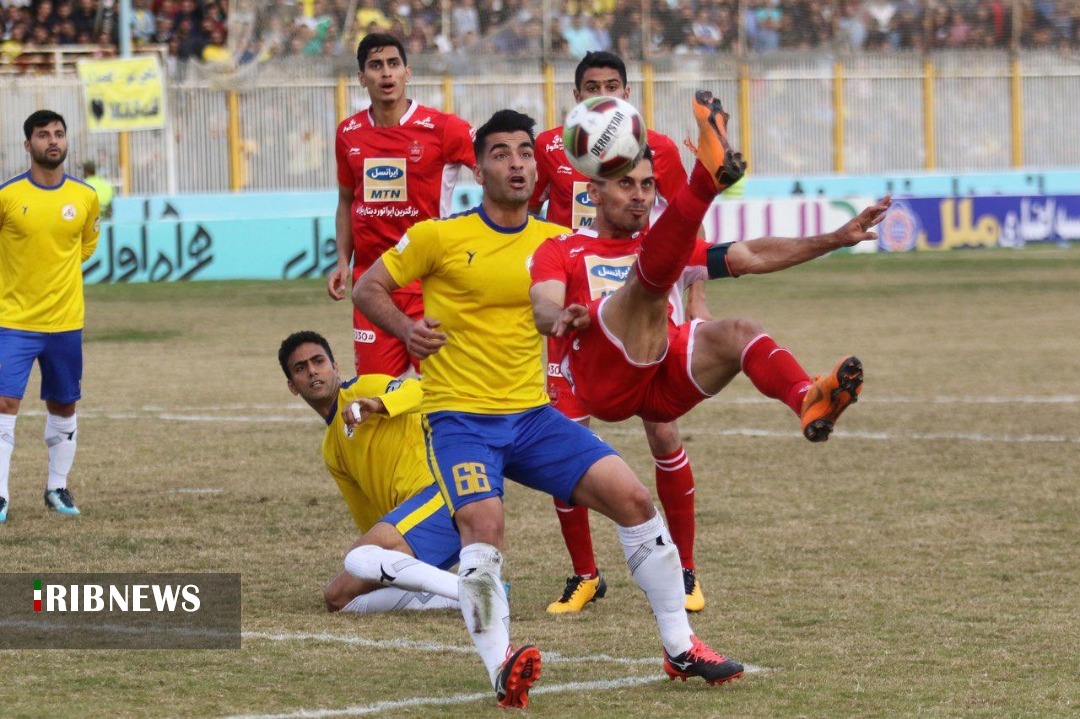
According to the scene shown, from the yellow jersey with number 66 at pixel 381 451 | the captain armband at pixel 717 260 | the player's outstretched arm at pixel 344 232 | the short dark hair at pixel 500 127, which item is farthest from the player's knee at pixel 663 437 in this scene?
the player's outstretched arm at pixel 344 232

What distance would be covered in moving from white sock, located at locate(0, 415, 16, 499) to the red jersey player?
4202 mm

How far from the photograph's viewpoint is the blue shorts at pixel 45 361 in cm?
1059

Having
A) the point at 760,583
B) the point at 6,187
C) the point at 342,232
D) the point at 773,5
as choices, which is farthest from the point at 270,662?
the point at 773,5

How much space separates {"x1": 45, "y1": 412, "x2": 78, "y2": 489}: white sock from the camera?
10688 millimetres

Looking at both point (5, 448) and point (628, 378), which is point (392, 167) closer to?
point (5, 448)

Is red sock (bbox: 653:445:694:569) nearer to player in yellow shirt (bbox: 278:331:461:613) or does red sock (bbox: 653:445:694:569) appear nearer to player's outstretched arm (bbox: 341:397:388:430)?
player in yellow shirt (bbox: 278:331:461:613)

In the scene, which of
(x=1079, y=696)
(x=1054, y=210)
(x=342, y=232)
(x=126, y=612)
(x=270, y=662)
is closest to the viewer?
(x=1079, y=696)

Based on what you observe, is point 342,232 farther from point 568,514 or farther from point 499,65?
point 499,65

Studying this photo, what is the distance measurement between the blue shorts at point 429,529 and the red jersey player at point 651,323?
89 centimetres

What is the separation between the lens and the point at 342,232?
10.1 m

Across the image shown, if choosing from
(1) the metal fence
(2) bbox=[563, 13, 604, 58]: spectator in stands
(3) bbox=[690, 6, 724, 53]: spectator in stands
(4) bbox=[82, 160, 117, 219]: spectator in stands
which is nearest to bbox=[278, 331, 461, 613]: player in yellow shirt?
(4) bbox=[82, 160, 117, 219]: spectator in stands

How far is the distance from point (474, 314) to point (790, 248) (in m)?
1.35

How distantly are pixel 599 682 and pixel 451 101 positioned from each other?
27.1 meters

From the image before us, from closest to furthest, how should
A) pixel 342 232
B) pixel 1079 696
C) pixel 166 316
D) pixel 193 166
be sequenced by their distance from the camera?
pixel 1079 696 → pixel 342 232 → pixel 166 316 → pixel 193 166
